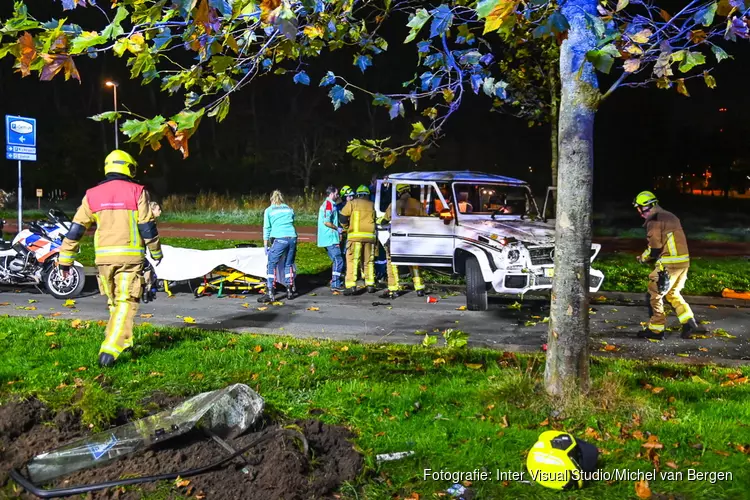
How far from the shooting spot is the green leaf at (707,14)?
3.88 metres

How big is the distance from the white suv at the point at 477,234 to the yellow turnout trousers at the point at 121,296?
5083 millimetres

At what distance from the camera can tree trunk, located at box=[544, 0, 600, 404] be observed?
15.8 ft

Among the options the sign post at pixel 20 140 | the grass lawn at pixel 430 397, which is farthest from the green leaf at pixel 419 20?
the sign post at pixel 20 140

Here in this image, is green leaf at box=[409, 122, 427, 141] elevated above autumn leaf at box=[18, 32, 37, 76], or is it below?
below

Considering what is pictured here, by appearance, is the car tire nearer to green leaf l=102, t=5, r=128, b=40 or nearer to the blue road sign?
green leaf l=102, t=5, r=128, b=40

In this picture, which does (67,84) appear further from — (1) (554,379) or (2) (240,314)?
(1) (554,379)

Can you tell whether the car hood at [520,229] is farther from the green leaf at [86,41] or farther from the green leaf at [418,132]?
the green leaf at [86,41]

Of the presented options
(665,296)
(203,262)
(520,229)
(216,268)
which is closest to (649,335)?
(665,296)

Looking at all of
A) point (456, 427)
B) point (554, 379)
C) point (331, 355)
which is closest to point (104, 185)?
point (331, 355)

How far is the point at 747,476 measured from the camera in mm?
3926

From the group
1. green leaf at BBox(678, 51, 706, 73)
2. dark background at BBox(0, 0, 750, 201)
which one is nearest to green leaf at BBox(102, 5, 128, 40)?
green leaf at BBox(678, 51, 706, 73)

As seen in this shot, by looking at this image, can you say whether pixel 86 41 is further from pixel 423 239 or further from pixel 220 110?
pixel 423 239

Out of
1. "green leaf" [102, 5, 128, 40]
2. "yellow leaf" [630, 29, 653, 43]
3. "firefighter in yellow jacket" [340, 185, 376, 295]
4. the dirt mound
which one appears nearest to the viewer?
"green leaf" [102, 5, 128, 40]

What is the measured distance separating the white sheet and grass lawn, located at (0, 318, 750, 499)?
3.13 m
